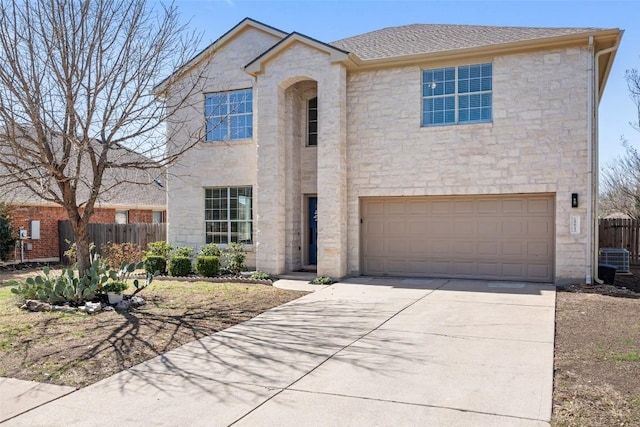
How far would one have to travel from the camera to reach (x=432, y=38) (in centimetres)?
1451

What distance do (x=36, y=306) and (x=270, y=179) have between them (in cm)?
686

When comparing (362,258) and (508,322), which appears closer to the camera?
(508,322)

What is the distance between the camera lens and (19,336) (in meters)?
7.24

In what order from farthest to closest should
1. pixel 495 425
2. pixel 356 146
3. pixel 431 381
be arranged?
pixel 356 146 < pixel 431 381 < pixel 495 425

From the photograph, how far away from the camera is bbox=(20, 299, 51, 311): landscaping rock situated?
360 inches

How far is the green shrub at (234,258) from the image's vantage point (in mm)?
14641

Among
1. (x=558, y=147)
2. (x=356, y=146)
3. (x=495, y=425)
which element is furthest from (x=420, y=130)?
→ (x=495, y=425)

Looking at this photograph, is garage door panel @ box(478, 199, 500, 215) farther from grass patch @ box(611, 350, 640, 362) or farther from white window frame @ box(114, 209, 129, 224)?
white window frame @ box(114, 209, 129, 224)

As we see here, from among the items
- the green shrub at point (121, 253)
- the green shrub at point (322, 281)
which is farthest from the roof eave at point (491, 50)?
the green shrub at point (121, 253)

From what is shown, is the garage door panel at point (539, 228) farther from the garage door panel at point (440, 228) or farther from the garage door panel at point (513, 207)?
the garage door panel at point (440, 228)

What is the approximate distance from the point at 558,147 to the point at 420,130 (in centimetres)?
344

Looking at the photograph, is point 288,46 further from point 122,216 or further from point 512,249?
point 122,216

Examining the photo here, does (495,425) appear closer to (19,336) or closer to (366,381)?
(366,381)

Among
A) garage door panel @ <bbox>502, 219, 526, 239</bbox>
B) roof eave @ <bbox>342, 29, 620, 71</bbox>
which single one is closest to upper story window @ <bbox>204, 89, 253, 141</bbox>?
roof eave @ <bbox>342, 29, 620, 71</bbox>
